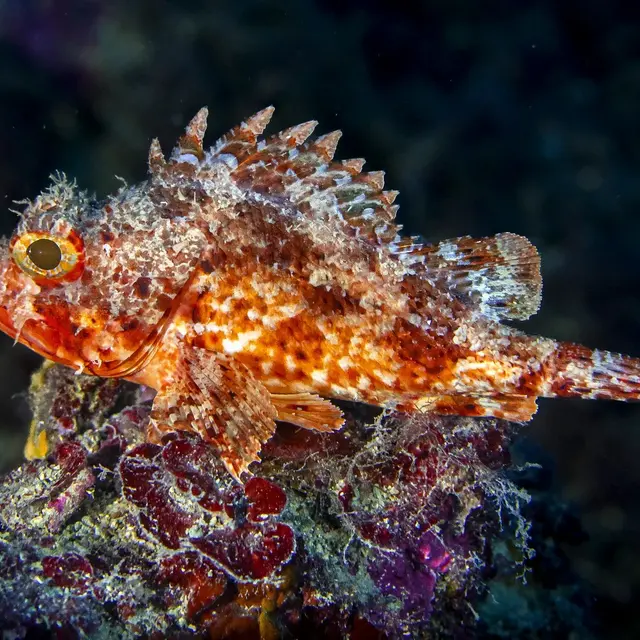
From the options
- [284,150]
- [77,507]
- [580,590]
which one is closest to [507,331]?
[284,150]

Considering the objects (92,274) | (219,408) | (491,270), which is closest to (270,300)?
(219,408)

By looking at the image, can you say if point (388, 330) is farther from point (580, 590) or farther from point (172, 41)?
point (172, 41)

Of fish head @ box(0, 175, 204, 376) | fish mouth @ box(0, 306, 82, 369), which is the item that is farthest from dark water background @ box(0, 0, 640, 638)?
fish head @ box(0, 175, 204, 376)

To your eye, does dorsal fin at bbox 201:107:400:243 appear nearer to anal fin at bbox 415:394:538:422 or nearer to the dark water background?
anal fin at bbox 415:394:538:422

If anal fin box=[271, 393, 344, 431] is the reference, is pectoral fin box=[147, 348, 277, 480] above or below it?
below

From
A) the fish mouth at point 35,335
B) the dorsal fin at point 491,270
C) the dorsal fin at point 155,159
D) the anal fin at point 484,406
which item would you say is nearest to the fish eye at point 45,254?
the fish mouth at point 35,335

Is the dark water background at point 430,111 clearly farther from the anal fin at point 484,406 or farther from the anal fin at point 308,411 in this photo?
the anal fin at point 308,411

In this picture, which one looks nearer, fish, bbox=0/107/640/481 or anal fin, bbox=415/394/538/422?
fish, bbox=0/107/640/481
